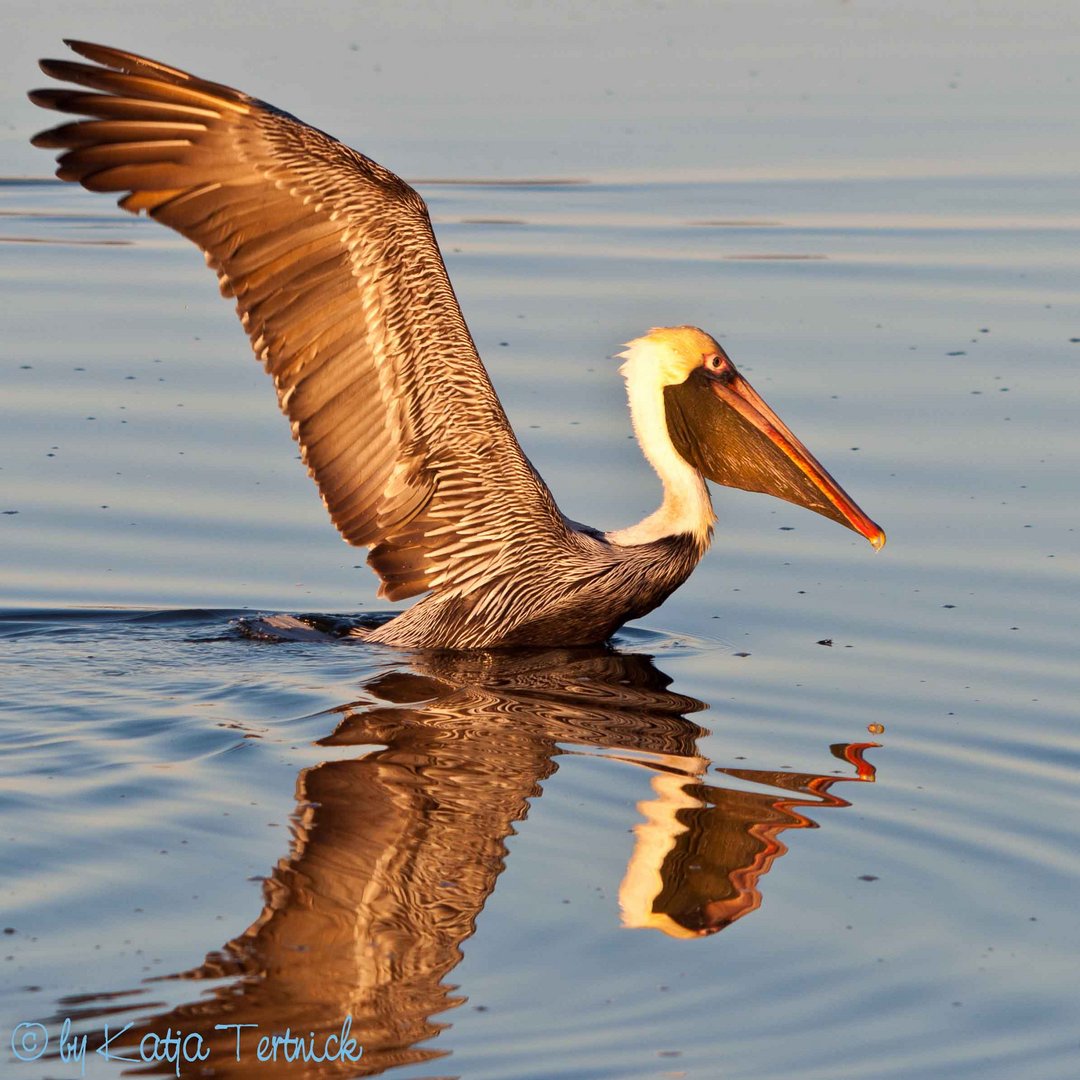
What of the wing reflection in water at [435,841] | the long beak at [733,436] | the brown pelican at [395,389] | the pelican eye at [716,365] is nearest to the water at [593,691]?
the wing reflection in water at [435,841]

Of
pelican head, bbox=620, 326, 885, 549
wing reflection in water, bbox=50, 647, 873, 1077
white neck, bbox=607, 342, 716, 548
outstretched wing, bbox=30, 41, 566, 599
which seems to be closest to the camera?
wing reflection in water, bbox=50, 647, 873, 1077

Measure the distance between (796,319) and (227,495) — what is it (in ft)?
12.5

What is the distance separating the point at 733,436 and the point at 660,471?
313 mm

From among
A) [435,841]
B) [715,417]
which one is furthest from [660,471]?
[435,841]

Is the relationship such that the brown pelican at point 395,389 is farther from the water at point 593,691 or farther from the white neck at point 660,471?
the water at point 593,691

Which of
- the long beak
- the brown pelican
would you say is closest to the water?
the brown pelican

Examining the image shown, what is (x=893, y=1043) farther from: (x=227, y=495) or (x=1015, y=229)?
(x=1015, y=229)

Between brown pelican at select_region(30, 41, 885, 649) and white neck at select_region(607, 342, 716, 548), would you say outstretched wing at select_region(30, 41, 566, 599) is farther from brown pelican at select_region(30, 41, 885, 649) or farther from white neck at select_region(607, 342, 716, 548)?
white neck at select_region(607, 342, 716, 548)

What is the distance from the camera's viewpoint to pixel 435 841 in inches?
231

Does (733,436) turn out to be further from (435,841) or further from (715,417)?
(435,841)

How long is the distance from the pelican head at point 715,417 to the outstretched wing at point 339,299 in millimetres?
713

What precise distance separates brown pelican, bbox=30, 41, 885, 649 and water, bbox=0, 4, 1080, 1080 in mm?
272

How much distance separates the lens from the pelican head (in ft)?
27.2

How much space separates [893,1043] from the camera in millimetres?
4738
